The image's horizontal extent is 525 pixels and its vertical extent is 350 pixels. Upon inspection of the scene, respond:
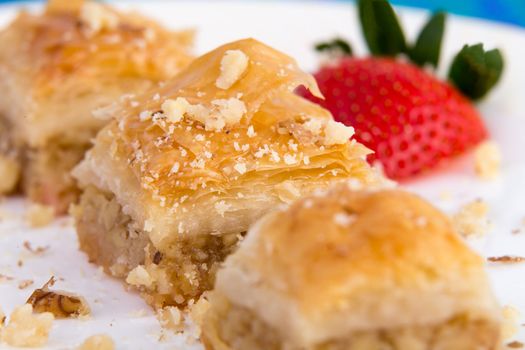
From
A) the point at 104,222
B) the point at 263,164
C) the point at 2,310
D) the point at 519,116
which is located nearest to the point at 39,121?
the point at 104,222

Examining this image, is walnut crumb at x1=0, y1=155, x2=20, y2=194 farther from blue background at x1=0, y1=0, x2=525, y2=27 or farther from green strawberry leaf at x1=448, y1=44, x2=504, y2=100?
blue background at x1=0, y1=0, x2=525, y2=27

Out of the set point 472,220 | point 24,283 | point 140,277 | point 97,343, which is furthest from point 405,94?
point 97,343

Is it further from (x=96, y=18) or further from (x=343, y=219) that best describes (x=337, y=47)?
(x=343, y=219)

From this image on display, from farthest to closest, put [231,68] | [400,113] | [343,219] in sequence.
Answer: [400,113], [231,68], [343,219]

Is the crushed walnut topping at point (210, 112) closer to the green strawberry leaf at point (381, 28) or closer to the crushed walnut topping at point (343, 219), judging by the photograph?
the crushed walnut topping at point (343, 219)

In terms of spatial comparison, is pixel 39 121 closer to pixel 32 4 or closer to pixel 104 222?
pixel 104 222
